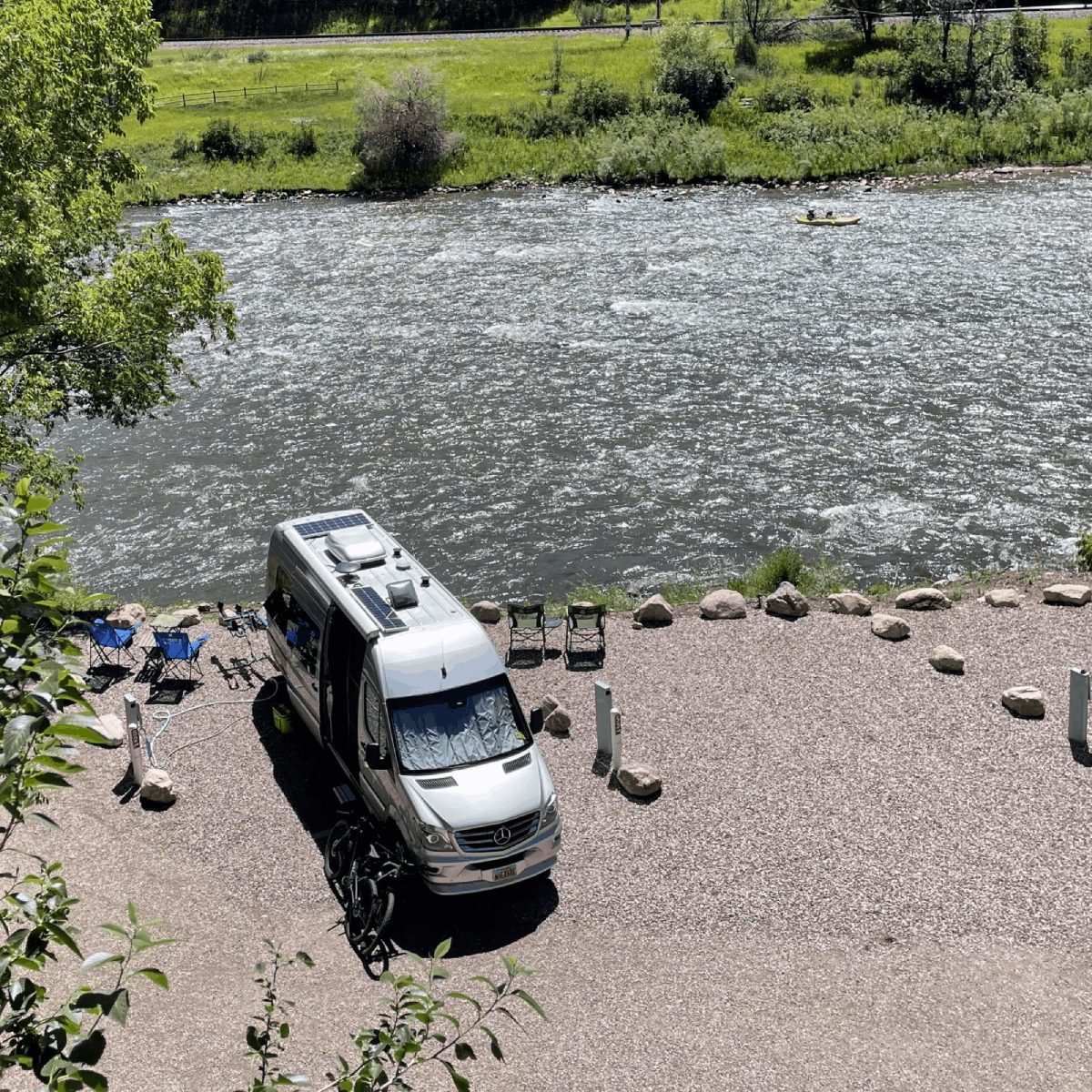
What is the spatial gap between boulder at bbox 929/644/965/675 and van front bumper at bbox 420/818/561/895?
8190 millimetres

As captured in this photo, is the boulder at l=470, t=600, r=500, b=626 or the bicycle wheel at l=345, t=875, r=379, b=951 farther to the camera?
the boulder at l=470, t=600, r=500, b=626

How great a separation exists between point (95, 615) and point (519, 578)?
8235mm

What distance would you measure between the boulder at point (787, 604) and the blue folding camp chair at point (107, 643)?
1058cm

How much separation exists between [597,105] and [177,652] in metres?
63.9

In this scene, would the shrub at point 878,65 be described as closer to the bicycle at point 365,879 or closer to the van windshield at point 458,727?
the van windshield at point 458,727

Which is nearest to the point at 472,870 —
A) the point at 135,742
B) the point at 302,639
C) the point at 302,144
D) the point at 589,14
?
the point at 302,639

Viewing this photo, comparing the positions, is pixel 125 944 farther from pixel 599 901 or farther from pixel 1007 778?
pixel 1007 778

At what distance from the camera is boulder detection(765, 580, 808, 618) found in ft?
73.3

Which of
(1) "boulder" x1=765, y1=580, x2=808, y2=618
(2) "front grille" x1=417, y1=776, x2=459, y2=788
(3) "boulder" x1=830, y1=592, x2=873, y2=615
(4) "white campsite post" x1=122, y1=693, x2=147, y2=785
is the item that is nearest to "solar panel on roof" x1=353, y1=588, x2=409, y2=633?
(2) "front grille" x1=417, y1=776, x2=459, y2=788

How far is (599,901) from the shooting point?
15.1 m

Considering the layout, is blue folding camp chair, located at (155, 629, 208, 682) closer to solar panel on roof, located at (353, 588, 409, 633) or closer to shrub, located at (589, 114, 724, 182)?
solar panel on roof, located at (353, 588, 409, 633)

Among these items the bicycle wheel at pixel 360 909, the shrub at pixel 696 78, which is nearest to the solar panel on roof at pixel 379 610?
the bicycle wheel at pixel 360 909

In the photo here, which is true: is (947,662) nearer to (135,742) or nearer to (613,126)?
(135,742)

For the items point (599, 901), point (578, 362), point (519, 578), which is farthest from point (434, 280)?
point (599, 901)
